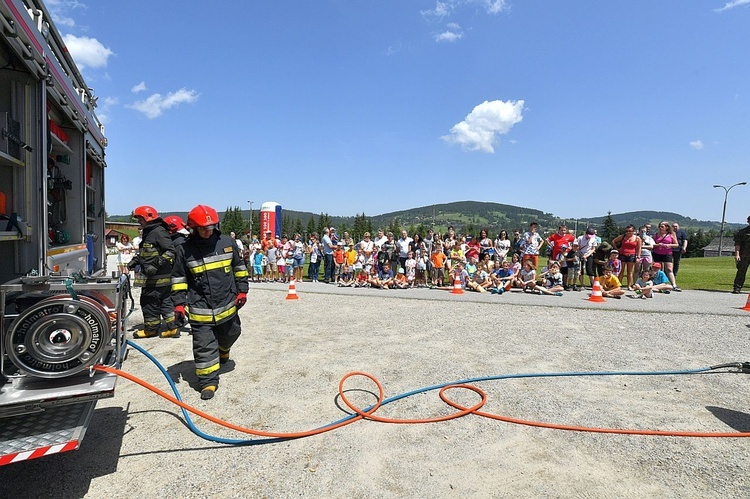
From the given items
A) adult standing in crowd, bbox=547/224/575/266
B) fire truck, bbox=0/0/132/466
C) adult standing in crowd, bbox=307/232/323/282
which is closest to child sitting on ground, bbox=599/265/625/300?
adult standing in crowd, bbox=547/224/575/266

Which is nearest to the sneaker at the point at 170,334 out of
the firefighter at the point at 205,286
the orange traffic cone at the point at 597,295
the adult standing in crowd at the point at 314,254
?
the firefighter at the point at 205,286

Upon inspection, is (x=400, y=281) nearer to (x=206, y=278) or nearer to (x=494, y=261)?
(x=494, y=261)

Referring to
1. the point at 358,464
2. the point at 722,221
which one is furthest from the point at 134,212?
the point at 722,221

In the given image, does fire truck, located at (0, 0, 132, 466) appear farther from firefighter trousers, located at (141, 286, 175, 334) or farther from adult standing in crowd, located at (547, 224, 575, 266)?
adult standing in crowd, located at (547, 224, 575, 266)

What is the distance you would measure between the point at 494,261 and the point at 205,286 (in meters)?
9.47

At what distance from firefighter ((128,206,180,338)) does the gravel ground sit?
0.34 m

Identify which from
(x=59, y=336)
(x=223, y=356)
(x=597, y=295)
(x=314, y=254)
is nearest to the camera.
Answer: (x=59, y=336)

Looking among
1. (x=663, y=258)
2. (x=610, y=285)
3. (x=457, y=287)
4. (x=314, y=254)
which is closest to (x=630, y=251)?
(x=663, y=258)

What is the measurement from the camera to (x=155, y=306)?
5.90 metres

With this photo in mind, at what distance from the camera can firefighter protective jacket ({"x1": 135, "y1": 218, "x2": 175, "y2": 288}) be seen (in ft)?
18.0

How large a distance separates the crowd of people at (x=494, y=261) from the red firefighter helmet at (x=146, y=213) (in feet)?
23.4

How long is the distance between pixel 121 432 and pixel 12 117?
7.82 feet

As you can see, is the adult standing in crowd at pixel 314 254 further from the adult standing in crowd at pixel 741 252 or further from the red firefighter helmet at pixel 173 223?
the adult standing in crowd at pixel 741 252

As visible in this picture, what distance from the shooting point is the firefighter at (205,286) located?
3.87 meters
